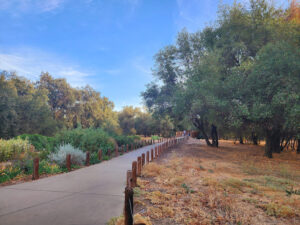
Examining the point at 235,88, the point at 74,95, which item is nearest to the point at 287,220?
the point at 235,88

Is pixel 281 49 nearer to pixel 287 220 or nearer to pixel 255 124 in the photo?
pixel 255 124

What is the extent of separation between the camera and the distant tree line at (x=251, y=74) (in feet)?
45.7

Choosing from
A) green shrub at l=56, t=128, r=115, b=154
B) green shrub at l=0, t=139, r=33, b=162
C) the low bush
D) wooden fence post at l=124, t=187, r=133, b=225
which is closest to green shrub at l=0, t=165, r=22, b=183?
the low bush

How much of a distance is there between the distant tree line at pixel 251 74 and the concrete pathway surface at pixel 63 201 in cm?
1091

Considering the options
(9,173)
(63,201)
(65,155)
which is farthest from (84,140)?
(63,201)

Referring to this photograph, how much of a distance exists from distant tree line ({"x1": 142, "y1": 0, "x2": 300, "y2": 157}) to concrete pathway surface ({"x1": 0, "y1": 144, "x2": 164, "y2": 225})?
10.9m

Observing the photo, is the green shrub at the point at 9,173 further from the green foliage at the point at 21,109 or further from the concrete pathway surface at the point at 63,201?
the green foliage at the point at 21,109

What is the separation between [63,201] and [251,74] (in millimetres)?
13889

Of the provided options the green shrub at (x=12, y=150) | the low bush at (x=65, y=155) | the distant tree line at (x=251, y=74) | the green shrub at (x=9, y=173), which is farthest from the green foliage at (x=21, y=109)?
the green shrub at (x=9, y=173)

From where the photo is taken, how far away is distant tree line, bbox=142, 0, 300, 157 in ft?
45.7

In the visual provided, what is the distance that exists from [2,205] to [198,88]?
50.1 ft

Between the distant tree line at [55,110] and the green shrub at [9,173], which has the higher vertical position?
the distant tree line at [55,110]

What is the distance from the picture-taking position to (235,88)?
16234 millimetres

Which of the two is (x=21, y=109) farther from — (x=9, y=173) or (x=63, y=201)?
(x=63, y=201)
